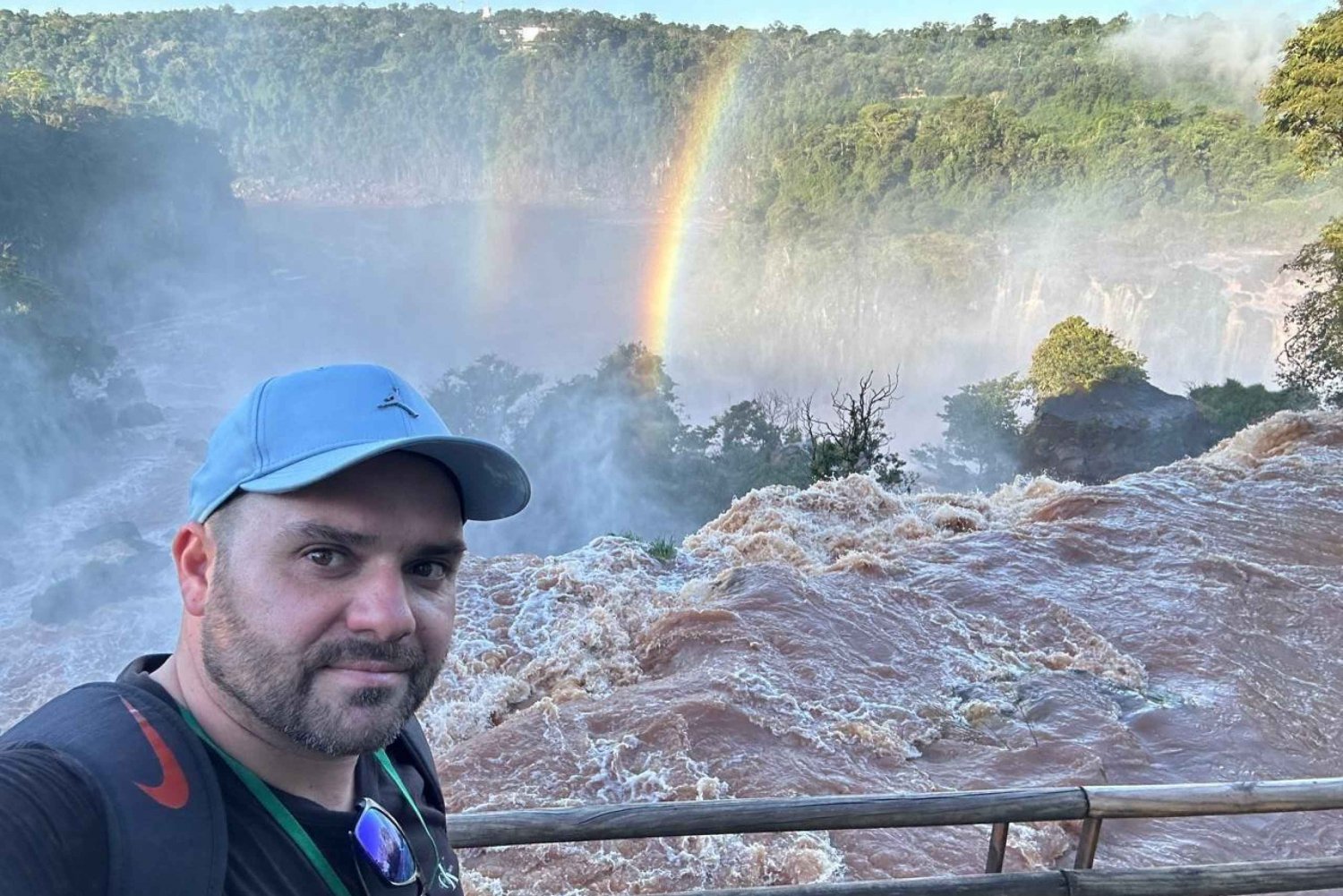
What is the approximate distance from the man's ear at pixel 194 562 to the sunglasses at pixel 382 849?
0.28 meters

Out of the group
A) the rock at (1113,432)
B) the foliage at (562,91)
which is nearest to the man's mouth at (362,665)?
the rock at (1113,432)

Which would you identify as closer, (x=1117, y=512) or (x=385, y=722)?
(x=385, y=722)

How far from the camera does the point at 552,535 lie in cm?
2420

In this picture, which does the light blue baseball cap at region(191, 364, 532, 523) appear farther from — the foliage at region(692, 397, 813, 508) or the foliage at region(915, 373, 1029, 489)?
the foliage at region(915, 373, 1029, 489)

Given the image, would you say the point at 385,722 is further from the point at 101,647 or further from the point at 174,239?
the point at 174,239

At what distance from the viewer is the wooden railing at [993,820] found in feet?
6.57

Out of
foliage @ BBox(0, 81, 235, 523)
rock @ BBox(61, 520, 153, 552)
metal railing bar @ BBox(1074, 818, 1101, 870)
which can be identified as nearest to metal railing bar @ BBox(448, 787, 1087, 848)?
metal railing bar @ BBox(1074, 818, 1101, 870)

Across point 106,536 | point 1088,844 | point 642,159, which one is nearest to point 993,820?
point 1088,844

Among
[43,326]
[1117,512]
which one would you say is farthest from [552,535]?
[1117,512]

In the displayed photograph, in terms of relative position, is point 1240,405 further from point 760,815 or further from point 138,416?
point 138,416

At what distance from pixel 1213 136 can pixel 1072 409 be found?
23647 mm

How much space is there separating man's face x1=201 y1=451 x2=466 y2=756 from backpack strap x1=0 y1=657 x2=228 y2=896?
9 centimetres

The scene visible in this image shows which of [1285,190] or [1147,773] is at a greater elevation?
[1285,190]

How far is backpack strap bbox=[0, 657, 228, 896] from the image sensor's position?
79 cm
